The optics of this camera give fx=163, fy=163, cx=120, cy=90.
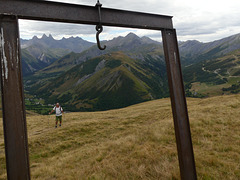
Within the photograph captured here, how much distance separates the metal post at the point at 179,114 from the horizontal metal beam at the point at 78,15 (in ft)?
1.98

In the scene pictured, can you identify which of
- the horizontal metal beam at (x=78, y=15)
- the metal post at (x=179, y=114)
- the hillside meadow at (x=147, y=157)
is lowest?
the hillside meadow at (x=147, y=157)

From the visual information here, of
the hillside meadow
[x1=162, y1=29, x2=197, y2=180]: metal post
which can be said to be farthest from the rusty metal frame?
the hillside meadow

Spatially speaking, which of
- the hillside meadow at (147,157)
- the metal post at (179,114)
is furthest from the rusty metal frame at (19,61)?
the hillside meadow at (147,157)

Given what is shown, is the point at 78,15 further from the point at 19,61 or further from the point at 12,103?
the point at 12,103

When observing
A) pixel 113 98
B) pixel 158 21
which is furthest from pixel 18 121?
pixel 113 98

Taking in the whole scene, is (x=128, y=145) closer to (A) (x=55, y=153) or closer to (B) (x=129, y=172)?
(B) (x=129, y=172)

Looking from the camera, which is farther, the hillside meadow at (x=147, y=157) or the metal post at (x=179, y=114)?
the hillside meadow at (x=147, y=157)

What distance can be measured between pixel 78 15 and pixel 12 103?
8.22ft

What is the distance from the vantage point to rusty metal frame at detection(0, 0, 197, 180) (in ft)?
10.4

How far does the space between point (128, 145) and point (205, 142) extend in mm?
3896

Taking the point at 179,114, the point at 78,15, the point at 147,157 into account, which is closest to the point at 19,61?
the point at 78,15

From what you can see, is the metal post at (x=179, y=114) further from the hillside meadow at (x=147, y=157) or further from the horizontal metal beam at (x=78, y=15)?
the hillside meadow at (x=147, y=157)

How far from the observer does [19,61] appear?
A: 332 centimetres

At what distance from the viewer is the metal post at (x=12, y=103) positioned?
3137 millimetres
